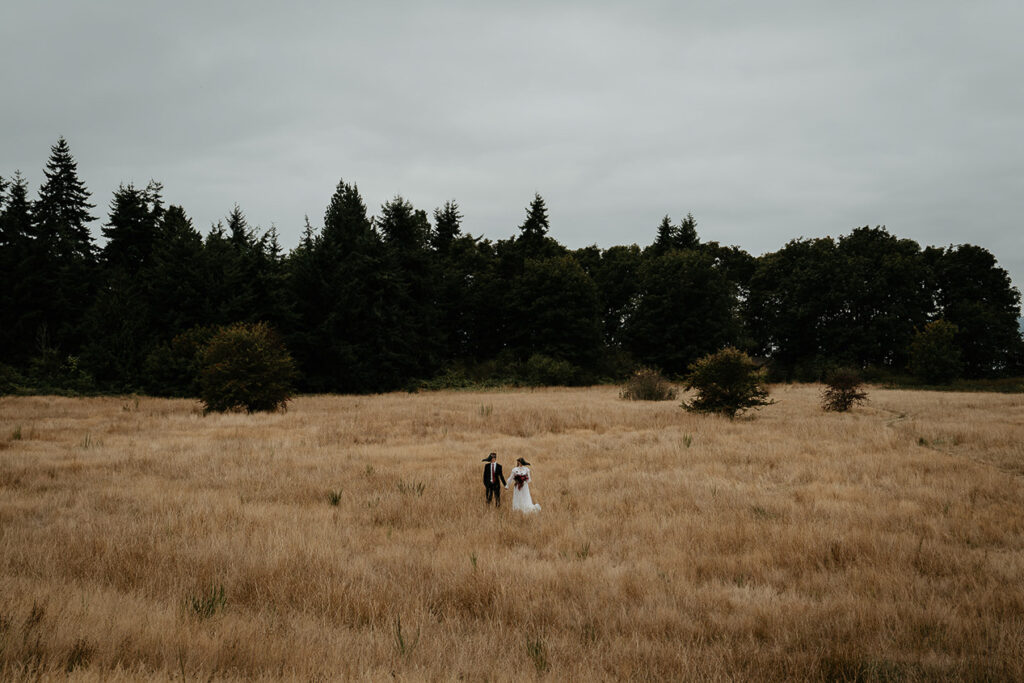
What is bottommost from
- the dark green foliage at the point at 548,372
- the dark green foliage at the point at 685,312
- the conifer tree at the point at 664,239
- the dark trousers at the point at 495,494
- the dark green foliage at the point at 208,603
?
the dark trousers at the point at 495,494

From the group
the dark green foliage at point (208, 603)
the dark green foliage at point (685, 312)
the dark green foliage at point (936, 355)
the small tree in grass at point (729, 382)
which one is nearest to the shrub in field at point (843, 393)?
the small tree in grass at point (729, 382)

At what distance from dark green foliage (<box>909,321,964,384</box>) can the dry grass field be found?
37.5m

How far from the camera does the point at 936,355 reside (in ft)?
145

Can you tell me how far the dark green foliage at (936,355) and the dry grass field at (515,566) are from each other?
3752 centimetres

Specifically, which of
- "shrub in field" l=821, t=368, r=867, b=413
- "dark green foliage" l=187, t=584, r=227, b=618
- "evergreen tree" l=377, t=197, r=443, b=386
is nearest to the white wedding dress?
"dark green foliage" l=187, t=584, r=227, b=618

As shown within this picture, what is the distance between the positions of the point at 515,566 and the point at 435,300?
4629 cm

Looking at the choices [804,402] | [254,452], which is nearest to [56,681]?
[254,452]

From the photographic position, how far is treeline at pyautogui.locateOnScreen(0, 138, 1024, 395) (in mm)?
38781

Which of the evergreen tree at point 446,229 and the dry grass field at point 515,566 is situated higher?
the evergreen tree at point 446,229

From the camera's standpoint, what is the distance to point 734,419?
2106cm

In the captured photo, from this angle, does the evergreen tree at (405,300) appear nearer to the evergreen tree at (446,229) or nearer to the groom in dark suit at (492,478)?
the evergreen tree at (446,229)

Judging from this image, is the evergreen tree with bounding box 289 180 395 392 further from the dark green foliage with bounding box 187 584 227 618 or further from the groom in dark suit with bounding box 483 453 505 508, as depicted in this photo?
the dark green foliage with bounding box 187 584 227 618

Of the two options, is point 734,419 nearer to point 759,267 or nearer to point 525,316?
point 525,316

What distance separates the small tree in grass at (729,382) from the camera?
71.3 feet
